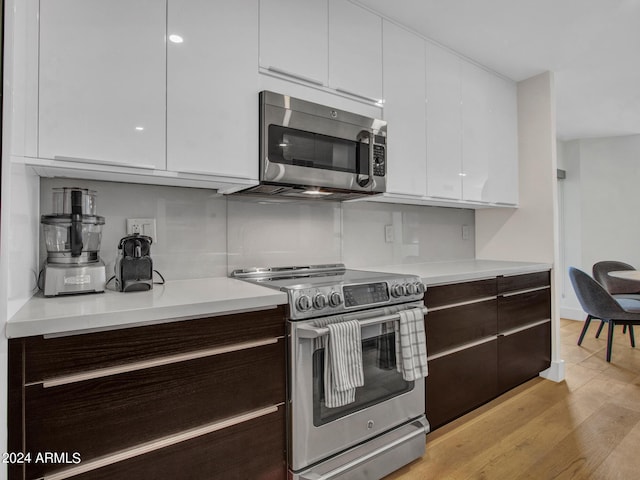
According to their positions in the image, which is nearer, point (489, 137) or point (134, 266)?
point (134, 266)

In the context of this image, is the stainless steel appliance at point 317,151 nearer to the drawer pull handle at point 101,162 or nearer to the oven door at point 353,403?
the drawer pull handle at point 101,162

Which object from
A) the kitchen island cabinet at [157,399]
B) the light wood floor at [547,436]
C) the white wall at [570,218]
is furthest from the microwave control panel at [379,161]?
the white wall at [570,218]

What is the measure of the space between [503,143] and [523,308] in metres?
1.30

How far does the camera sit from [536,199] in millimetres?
2926

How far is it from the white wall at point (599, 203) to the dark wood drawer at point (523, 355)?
8.39 ft

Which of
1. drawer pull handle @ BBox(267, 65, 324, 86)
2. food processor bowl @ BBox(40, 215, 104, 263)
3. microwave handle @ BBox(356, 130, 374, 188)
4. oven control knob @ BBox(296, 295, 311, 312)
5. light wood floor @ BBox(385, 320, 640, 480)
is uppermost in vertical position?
drawer pull handle @ BBox(267, 65, 324, 86)

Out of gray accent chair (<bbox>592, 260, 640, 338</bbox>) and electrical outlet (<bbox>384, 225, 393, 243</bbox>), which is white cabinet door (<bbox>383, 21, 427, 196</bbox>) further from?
gray accent chair (<bbox>592, 260, 640, 338</bbox>)

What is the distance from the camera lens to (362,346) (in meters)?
1.62

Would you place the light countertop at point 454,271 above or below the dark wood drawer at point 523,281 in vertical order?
above

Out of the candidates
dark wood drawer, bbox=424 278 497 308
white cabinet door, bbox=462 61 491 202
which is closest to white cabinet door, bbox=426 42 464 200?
white cabinet door, bbox=462 61 491 202

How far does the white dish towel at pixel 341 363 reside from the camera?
→ 57.2 inches

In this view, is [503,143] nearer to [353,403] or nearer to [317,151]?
[317,151]

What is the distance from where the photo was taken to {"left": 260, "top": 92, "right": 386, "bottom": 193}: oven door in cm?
166

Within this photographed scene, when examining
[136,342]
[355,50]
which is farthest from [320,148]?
[136,342]
